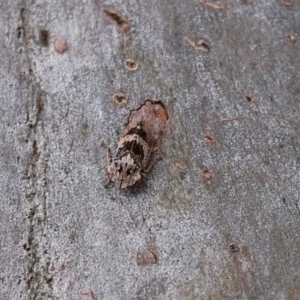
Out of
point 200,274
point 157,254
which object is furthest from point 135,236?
point 200,274

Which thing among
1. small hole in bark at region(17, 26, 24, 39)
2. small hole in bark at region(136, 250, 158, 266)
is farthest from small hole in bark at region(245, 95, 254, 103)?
small hole in bark at region(17, 26, 24, 39)

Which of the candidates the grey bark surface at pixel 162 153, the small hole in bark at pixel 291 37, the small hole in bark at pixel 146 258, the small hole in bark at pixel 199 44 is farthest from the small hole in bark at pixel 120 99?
the small hole in bark at pixel 291 37

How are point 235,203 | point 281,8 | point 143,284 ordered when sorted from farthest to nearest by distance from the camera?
point 281,8 → point 235,203 → point 143,284

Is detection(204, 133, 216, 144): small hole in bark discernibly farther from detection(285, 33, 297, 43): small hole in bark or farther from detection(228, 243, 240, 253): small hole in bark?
detection(285, 33, 297, 43): small hole in bark

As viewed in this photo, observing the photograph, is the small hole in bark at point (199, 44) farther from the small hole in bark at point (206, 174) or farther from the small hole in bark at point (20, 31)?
the small hole in bark at point (20, 31)

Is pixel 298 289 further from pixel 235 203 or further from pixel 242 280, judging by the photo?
pixel 235 203

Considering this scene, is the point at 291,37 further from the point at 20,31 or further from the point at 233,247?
the point at 20,31
